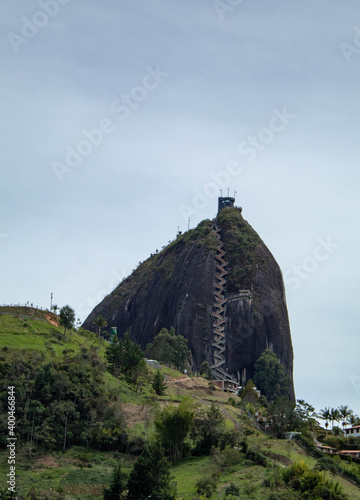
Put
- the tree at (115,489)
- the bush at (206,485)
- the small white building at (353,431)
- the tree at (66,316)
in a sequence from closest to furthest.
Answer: the tree at (115,489) < the bush at (206,485) < the small white building at (353,431) < the tree at (66,316)

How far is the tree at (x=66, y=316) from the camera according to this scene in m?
117

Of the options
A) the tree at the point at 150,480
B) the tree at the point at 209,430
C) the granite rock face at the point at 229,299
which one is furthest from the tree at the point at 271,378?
the tree at the point at 150,480

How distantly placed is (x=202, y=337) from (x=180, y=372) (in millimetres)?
29664

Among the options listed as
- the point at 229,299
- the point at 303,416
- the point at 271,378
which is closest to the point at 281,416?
the point at 303,416

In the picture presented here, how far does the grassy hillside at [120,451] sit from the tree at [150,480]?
104 inches

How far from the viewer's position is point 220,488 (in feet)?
243

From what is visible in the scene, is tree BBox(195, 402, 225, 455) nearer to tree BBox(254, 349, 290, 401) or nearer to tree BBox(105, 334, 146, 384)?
tree BBox(105, 334, 146, 384)

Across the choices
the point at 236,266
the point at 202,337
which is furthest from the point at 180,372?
the point at 236,266

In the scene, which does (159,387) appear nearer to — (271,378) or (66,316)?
(66,316)

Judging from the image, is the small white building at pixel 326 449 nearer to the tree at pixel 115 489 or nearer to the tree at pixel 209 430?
the tree at pixel 209 430

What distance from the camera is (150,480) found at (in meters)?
70.9

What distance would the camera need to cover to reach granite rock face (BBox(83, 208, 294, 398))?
165250mm

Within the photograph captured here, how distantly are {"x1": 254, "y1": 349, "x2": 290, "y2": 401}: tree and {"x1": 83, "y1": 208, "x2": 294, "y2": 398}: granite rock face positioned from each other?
14.7 feet

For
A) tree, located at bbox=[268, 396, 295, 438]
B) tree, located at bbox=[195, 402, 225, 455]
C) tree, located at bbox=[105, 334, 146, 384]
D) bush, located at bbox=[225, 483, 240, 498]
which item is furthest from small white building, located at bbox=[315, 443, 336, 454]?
tree, located at bbox=[105, 334, 146, 384]
